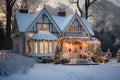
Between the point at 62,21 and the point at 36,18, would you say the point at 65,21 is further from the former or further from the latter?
the point at 36,18

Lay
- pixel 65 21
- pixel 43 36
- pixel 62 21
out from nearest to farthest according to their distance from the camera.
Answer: pixel 43 36
pixel 65 21
pixel 62 21

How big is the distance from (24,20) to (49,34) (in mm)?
4561

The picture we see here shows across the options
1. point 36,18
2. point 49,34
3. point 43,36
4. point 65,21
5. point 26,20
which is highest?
point 36,18

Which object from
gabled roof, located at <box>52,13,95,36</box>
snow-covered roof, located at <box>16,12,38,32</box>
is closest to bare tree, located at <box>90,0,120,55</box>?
gabled roof, located at <box>52,13,95,36</box>

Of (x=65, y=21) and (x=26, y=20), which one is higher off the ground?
(x=26, y=20)

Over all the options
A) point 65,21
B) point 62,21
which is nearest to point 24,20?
point 62,21

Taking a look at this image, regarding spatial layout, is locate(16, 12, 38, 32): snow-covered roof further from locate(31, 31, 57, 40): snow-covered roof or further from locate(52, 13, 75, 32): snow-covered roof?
locate(52, 13, 75, 32): snow-covered roof

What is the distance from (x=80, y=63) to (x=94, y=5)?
83.3 feet

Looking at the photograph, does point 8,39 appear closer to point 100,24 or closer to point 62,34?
point 62,34

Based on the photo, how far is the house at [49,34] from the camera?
4575 centimetres

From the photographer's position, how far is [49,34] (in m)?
46.3

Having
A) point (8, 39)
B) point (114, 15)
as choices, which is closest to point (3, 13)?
point (8, 39)

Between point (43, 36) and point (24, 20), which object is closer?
point (43, 36)

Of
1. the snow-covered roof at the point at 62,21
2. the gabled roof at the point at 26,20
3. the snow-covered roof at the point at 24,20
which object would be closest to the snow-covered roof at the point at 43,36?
the gabled roof at the point at 26,20
